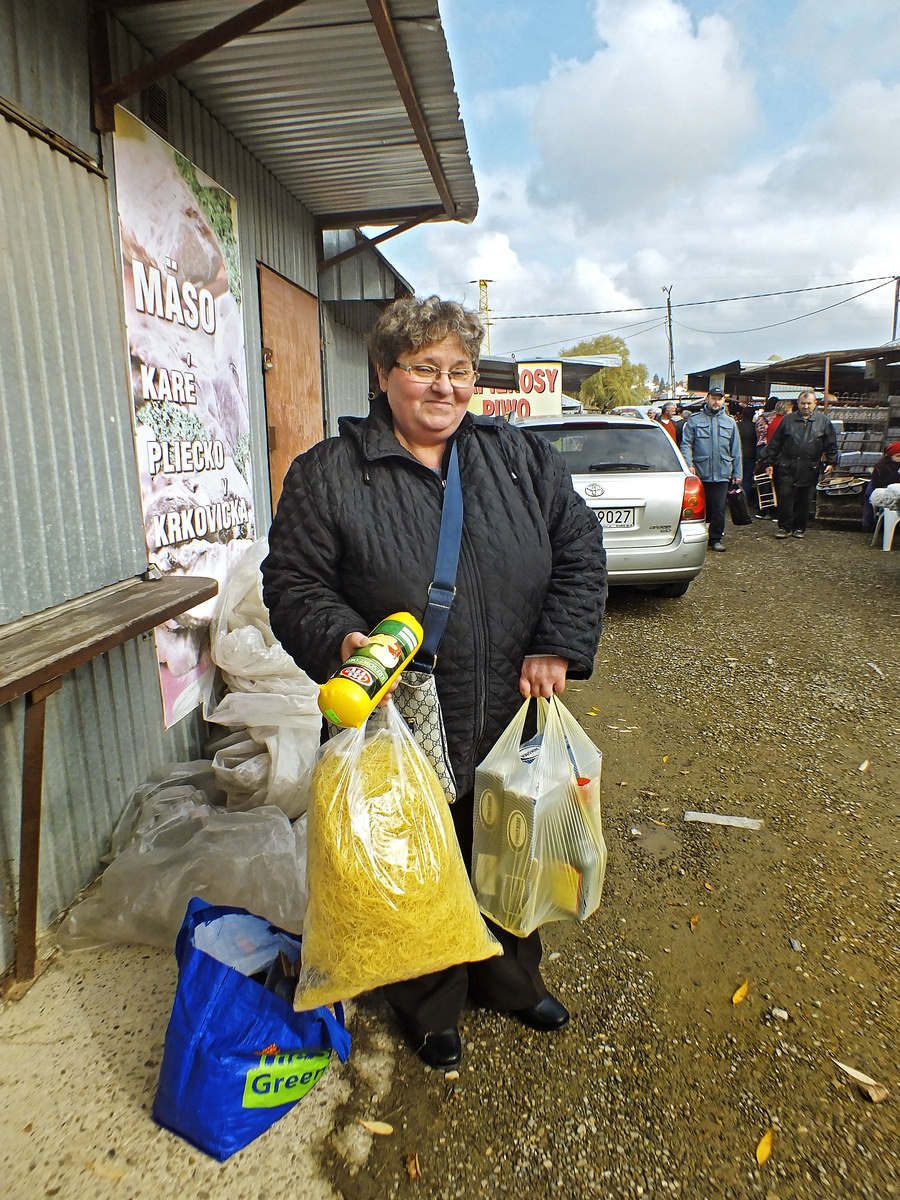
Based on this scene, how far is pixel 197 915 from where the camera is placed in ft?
6.29

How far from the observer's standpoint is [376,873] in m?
1.55

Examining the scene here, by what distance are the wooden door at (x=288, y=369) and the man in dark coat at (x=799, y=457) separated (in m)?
6.96

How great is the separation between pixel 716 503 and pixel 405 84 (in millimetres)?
7161

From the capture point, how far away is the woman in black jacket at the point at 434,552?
1.83m

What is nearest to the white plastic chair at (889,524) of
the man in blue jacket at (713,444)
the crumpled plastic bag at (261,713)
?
the man in blue jacket at (713,444)

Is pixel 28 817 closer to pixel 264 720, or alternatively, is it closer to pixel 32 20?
pixel 264 720

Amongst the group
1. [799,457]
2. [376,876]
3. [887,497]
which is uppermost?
[799,457]

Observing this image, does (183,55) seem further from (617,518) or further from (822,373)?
(822,373)

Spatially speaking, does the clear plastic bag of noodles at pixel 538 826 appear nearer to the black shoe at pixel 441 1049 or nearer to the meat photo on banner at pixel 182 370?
the black shoe at pixel 441 1049

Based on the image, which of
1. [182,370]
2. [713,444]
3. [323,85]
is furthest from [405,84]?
[713,444]

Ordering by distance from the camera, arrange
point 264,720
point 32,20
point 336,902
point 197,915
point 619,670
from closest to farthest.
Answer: point 336,902, point 197,915, point 32,20, point 264,720, point 619,670

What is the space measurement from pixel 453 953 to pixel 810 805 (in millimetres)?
2279

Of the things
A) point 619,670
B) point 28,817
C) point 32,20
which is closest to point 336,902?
point 28,817

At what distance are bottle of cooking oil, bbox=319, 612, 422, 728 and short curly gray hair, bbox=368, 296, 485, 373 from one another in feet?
2.38
